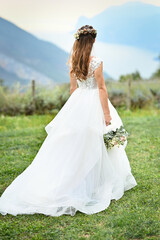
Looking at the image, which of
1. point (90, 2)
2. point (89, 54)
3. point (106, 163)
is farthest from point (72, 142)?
point (90, 2)

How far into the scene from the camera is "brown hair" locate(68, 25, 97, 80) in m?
3.73

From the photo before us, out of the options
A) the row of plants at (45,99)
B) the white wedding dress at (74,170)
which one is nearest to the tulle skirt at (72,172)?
the white wedding dress at (74,170)

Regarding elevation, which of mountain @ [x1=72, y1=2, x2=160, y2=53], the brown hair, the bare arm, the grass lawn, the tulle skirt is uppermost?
mountain @ [x1=72, y1=2, x2=160, y2=53]

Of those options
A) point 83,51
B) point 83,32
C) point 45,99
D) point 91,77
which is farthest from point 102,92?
point 45,99

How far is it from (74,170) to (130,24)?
4657cm

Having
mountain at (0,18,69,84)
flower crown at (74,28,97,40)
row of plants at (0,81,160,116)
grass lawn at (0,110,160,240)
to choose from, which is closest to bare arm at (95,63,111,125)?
flower crown at (74,28,97,40)

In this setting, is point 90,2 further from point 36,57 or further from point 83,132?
point 83,132

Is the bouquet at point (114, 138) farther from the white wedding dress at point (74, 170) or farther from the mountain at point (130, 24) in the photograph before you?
the mountain at point (130, 24)

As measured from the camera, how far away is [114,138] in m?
3.82

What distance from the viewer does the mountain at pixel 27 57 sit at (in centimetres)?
3157

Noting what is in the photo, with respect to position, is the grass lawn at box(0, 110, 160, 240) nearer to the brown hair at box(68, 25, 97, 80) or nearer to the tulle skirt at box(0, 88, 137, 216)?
the tulle skirt at box(0, 88, 137, 216)

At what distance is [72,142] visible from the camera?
12.2 ft

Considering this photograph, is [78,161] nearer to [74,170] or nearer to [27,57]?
[74,170]

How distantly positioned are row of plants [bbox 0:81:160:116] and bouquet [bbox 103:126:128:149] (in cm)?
806
